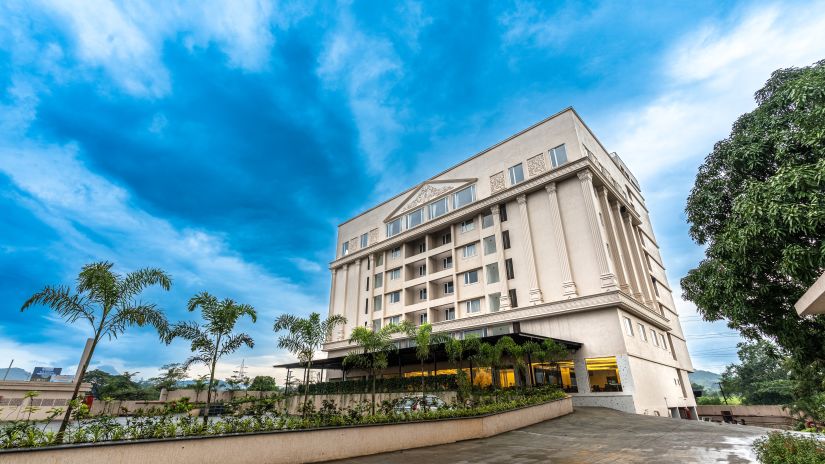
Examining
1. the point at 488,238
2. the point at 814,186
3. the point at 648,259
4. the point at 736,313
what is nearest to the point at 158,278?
the point at 814,186

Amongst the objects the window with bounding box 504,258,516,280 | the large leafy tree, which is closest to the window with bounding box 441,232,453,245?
the window with bounding box 504,258,516,280

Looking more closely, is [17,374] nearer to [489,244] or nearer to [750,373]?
[489,244]

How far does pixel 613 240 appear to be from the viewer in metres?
30.4

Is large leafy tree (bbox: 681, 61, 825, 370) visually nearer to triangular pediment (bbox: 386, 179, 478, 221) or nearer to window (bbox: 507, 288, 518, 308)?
window (bbox: 507, 288, 518, 308)

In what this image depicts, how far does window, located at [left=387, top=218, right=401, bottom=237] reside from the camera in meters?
44.5

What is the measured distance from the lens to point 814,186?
9.65 m

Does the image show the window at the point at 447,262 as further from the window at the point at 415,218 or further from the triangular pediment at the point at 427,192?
the triangular pediment at the point at 427,192

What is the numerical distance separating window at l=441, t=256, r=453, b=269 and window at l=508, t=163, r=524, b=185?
32.6ft

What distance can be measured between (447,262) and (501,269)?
25.4 feet

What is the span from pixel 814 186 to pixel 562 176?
21.6 metres

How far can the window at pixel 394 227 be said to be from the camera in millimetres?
44547

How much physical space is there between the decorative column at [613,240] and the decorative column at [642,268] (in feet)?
16.6

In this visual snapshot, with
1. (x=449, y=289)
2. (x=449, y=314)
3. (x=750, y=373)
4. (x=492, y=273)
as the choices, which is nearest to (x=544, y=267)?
(x=492, y=273)

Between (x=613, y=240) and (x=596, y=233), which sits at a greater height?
(x=613, y=240)
